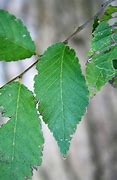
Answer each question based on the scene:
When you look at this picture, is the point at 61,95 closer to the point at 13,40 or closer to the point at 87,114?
the point at 13,40

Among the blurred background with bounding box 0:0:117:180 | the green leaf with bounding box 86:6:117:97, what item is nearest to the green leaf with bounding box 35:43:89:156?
A: the green leaf with bounding box 86:6:117:97

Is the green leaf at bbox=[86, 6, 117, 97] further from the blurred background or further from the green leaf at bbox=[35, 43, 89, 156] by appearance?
the blurred background

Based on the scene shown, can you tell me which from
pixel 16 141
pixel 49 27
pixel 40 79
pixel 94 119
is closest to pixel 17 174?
pixel 16 141

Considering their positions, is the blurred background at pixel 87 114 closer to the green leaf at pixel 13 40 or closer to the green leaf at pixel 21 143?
the green leaf at pixel 13 40

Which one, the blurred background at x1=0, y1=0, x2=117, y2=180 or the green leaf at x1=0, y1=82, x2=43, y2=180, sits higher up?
the blurred background at x1=0, y1=0, x2=117, y2=180

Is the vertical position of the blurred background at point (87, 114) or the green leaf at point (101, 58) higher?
the blurred background at point (87, 114)

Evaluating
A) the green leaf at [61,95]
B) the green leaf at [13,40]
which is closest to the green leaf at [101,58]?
the green leaf at [61,95]

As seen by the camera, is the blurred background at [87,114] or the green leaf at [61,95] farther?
the blurred background at [87,114]
